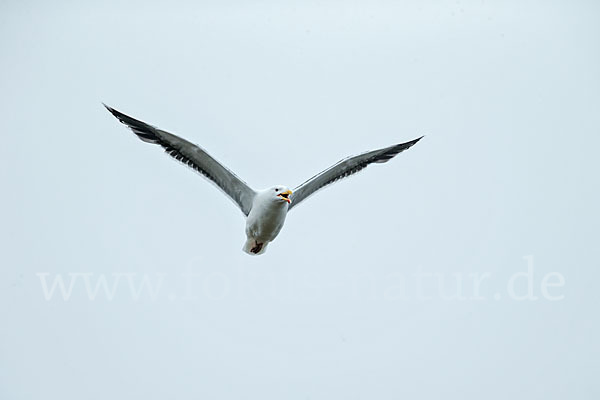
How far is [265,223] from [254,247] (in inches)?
26.8

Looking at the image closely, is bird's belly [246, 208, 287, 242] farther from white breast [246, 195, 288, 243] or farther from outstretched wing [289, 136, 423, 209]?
outstretched wing [289, 136, 423, 209]

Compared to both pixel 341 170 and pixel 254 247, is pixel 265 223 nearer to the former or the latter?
pixel 254 247

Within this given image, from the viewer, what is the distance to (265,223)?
9.62 meters

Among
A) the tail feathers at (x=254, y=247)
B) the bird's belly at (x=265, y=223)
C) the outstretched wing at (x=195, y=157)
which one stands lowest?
the tail feathers at (x=254, y=247)

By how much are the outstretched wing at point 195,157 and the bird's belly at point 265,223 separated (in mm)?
399

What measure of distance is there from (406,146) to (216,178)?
109 inches

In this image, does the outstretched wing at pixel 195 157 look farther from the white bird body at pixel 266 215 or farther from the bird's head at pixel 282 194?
the bird's head at pixel 282 194

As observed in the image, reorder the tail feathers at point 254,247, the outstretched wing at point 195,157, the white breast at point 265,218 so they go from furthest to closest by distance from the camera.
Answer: the tail feathers at point 254,247, the outstretched wing at point 195,157, the white breast at point 265,218

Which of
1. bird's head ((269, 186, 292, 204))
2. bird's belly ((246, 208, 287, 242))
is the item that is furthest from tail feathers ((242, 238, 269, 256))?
bird's head ((269, 186, 292, 204))

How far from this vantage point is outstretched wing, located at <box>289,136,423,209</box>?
10.2 metres

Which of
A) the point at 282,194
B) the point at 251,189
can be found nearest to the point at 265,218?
the point at 282,194

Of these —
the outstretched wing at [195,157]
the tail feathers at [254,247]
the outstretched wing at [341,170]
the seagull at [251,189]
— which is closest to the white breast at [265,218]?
the seagull at [251,189]

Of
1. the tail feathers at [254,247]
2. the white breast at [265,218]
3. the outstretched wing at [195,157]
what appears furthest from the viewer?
the tail feathers at [254,247]

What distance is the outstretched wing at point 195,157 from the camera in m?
9.66
